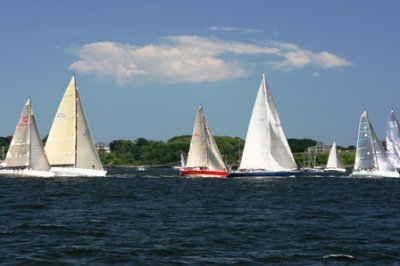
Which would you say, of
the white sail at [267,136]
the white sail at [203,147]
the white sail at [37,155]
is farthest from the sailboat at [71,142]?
the white sail at [267,136]

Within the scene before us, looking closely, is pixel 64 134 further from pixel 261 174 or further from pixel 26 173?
pixel 261 174

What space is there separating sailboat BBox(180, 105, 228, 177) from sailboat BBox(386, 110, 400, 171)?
33448mm

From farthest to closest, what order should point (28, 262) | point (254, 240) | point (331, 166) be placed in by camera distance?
point (331, 166) → point (254, 240) → point (28, 262)

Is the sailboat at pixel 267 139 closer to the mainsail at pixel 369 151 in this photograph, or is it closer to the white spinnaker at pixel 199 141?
the white spinnaker at pixel 199 141

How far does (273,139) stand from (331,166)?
80609 mm

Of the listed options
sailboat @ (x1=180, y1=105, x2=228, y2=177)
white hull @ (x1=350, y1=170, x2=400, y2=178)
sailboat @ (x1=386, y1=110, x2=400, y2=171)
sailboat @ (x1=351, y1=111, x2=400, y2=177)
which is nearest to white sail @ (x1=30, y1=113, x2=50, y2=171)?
sailboat @ (x1=180, y1=105, x2=228, y2=177)

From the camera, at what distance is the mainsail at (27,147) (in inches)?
3223

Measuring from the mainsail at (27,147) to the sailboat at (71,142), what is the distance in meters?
3.22

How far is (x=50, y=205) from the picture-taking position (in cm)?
4191

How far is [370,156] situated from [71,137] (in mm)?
43178

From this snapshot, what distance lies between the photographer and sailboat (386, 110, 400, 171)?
4456 inches

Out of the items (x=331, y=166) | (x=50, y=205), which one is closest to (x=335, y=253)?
(x=50, y=205)

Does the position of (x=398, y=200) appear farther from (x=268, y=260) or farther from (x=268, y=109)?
(x=268, y=109)

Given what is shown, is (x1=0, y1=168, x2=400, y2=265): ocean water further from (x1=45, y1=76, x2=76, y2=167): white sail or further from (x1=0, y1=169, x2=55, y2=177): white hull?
(x1=45, y1=76, x2=76, y2=167): white sail
